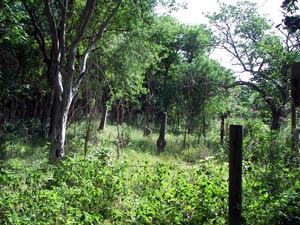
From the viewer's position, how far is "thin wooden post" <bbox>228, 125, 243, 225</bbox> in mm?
3414

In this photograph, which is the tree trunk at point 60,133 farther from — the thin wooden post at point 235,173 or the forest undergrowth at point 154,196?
the thin wooden post at point 235,173

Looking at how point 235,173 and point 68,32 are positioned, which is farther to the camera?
point 68,32

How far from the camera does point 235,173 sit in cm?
344

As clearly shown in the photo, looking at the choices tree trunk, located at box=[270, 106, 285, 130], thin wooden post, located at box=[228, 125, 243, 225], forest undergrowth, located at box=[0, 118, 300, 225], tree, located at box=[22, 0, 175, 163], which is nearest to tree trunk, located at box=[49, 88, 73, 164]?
→ tree, located at box=[22, 0, 175, 163]

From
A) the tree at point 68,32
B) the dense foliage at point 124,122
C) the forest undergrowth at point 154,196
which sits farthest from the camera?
the tree at point 68,32

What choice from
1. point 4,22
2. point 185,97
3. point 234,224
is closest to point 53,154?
point 4,22

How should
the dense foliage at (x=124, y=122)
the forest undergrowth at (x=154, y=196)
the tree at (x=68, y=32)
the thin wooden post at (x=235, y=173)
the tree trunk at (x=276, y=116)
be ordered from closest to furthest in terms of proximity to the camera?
the thin wooden post at (x=235, y=173) < the forest undergrowth at (x=154, y=196) < the dense foliage at (x=124, y=122) < the tree at (x=68, y=32) < the tree trunk at (x=276, y=116)

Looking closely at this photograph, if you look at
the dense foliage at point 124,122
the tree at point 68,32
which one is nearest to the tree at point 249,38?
the dense foliage at point 124,122

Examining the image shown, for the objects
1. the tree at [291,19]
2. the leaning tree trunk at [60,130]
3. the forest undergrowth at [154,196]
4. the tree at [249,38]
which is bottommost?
the forest undergrowth at [154,196]

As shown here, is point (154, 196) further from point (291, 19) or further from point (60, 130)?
point (60, 130)

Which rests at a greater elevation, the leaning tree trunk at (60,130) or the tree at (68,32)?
the tree at (68,32)

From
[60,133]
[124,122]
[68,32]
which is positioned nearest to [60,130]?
[60,133]

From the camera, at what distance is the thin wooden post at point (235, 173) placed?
3414mm

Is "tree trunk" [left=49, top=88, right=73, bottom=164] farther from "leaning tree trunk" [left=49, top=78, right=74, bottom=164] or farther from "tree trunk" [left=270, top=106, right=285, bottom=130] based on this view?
"tree trunk" [left=270, top=106, right=285, bottom=130]
